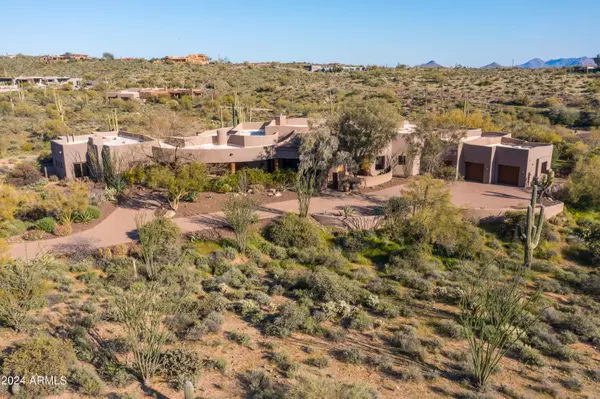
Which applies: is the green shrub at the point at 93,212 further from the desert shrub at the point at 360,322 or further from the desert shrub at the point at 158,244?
the desert shrub at the point at 360,322

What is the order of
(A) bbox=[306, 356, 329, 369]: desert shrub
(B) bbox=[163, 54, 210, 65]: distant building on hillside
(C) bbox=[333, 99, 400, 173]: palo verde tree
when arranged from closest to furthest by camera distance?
(A) bbox=[306, 356, 329, 369]: desert shrub, (C) bbox=[333, 99, 400, 173]: palo verde tree, (B) bbox=[163, 54, 210, 65]: distant building on hillside

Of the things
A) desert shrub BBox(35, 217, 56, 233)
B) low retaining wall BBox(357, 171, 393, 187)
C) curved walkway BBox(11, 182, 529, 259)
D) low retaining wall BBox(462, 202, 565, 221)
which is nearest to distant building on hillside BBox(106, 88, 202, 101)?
curved walkway BBox(11, 182, 529, 259)

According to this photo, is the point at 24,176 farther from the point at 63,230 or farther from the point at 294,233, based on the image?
the point at 294,233

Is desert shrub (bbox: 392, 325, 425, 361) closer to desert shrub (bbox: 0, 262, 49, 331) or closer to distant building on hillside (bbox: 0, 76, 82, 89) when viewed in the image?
desert shrub (bbox: 0, 262, 49, 331)

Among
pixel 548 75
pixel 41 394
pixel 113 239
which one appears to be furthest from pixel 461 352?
pixel 548 75

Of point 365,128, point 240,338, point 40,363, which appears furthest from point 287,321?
point 365,128
